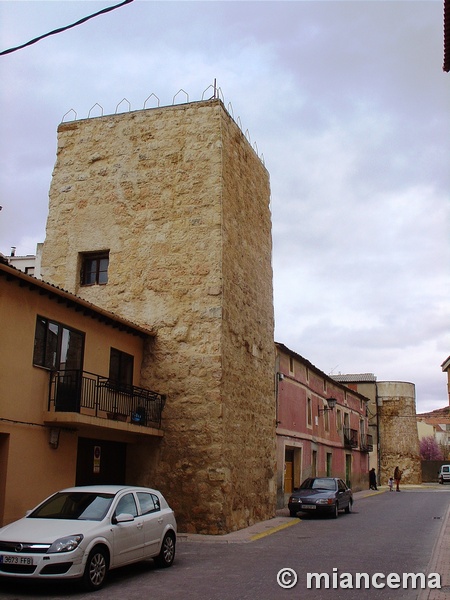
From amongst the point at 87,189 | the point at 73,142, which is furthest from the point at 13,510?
the point at 73,142

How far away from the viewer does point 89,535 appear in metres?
8.77

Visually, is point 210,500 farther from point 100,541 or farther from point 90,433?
point 100,541

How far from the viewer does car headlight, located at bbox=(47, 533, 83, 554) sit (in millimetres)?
8430

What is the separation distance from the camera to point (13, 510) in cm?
1173

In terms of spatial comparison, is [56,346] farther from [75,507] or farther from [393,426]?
[393,426]

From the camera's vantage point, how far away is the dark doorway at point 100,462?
48.1 ft

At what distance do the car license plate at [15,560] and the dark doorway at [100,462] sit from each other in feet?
19.7

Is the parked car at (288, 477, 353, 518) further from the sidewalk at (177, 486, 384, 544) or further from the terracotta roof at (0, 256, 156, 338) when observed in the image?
the terracotta roof at (0, 256, 156, 338)

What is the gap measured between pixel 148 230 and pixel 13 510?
8666 millimetres

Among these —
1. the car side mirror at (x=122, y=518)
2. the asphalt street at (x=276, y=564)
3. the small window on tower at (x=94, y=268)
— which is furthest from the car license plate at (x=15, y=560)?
the small window on tower at (x=94, y=268)

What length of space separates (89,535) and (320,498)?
1298 cm

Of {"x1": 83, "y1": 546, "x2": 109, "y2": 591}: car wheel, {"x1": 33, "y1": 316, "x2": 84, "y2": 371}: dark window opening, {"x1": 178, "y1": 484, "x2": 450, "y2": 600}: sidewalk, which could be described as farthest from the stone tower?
{"x1": 83, "y1": 546, "x2": 109, "y2": 591}: car wheel

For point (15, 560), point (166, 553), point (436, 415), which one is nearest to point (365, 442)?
point (166, 553)

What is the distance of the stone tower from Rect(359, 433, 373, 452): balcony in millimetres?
22386
